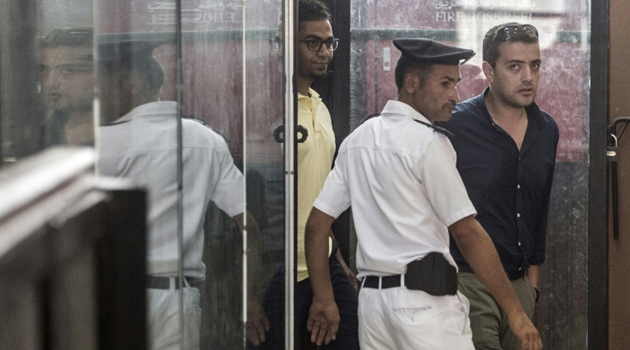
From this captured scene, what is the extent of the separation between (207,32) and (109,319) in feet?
2.92

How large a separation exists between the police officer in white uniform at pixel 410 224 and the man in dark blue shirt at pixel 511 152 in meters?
0.08

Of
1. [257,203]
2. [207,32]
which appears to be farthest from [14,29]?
[257,203]

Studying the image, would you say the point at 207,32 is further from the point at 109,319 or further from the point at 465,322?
the point at 465,322

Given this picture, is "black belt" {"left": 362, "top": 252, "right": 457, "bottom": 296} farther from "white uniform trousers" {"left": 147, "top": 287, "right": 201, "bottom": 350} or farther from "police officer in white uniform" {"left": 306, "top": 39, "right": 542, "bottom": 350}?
"white uniform trousers" {"left": 147, "top": 287, "right": 201, "bottom": 350}

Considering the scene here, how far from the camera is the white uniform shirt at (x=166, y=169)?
51 cm

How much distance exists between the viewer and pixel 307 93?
9.48 feet

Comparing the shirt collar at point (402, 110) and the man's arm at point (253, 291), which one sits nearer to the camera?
the man's arm at point (253, 291)

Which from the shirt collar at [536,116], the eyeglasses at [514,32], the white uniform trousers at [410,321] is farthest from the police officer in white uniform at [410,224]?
the shirt collar at [536,116]

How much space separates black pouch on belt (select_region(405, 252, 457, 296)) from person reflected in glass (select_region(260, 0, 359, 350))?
25cm

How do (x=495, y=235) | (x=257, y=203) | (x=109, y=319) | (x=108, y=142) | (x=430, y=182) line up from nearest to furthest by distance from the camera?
(x=109, y=319) → (x=108, y=142) → (x=257, y=203) → (x=430, y=182) → (x=495, y=235)

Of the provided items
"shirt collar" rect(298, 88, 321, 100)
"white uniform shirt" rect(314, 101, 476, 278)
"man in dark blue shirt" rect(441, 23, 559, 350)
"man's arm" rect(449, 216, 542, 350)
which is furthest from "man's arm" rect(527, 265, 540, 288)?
"shirt collar" rect(298, 88, 321, 100)

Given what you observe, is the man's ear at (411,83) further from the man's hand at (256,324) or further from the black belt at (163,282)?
the black belt at (163,282)

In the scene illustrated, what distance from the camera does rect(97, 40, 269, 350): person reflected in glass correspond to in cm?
51

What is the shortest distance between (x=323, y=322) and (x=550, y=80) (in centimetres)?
114
